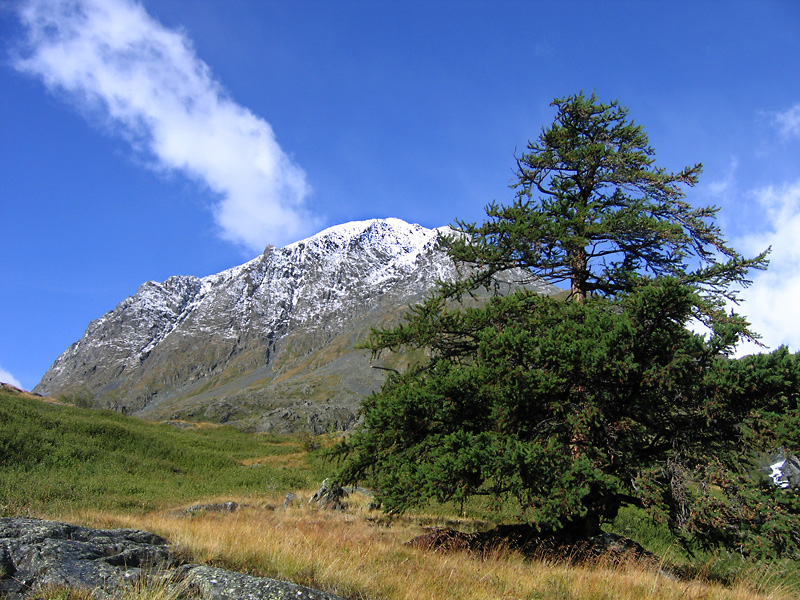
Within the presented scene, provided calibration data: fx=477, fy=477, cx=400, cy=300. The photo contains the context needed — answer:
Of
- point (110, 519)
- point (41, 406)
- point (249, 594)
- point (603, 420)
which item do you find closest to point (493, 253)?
point (603, 420)

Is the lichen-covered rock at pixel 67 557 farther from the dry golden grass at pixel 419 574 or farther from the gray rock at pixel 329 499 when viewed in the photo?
the gray rock at pixel 329 499

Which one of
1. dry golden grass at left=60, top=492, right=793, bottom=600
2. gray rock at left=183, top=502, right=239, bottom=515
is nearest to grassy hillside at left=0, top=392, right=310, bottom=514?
gray rock at left=183, top=502, right=239, bottom=515

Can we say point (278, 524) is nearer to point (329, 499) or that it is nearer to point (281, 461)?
point (329, 499)

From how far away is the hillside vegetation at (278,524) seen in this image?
586cm

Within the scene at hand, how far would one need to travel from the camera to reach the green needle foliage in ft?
25.6

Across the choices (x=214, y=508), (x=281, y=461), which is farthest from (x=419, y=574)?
(x=281, y=461)

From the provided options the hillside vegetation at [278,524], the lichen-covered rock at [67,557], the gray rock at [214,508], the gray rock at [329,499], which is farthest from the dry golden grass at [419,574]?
the gray rock at [329,499]

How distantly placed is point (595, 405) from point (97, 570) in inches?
301

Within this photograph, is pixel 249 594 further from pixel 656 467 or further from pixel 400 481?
pixel 656 467

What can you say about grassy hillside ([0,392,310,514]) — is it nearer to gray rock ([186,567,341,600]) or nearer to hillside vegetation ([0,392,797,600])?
hillside vegetation ([0,392,797,600])

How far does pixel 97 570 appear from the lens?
15.8ft

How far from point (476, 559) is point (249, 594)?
4.41 m

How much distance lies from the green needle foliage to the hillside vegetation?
1.02 meters

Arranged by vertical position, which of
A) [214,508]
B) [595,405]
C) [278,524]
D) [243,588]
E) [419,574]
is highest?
[595,405]
